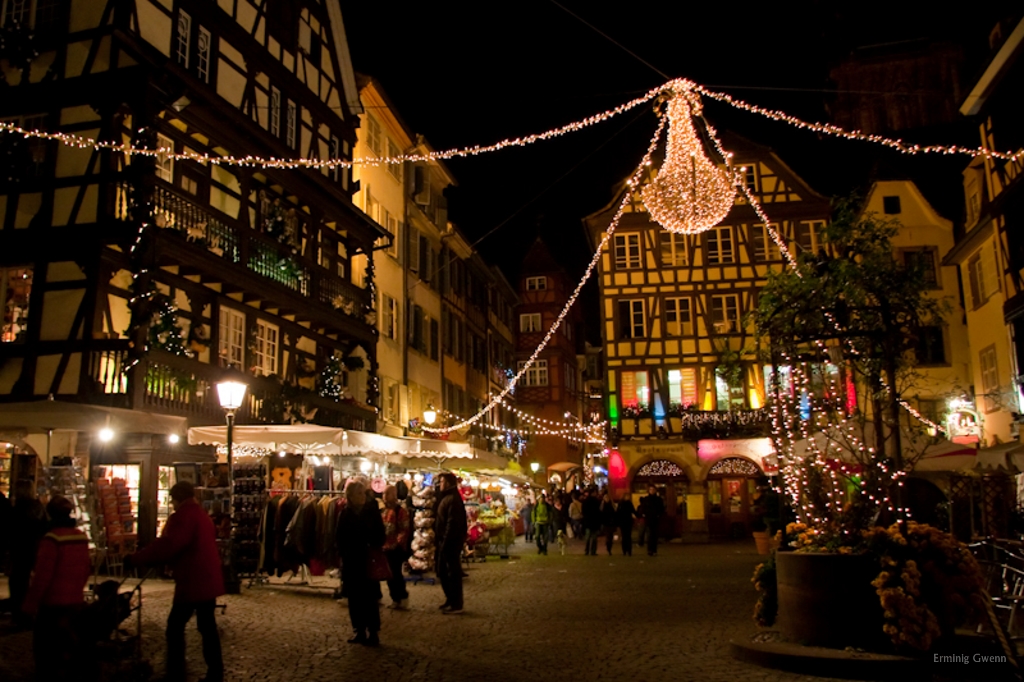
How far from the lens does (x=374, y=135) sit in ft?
100

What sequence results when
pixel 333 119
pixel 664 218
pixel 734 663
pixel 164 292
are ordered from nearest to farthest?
pixel 734 663 → pixel 664 218 → pixel 164 292 → pixel 333 119

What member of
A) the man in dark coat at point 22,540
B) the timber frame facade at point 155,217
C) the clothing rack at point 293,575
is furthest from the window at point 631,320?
the man in dark coat at point 22,540

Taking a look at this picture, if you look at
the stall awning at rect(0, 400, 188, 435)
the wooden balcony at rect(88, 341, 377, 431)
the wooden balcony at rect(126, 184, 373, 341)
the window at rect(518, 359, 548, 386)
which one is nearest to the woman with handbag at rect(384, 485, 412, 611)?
the stall awning at rect(0, 400, 188, 435)

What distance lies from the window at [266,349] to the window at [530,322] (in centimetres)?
3351

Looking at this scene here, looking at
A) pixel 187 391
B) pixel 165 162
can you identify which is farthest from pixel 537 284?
pixel 187 391

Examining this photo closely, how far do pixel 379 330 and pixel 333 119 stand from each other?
21.5ft

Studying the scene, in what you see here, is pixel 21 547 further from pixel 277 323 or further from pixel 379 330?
pixel 379 330

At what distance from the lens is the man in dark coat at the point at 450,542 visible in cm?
1296

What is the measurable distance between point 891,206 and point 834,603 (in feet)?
96.1

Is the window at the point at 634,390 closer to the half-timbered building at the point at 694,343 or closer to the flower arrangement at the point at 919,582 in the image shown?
the half-timbered building at the point at 694,343

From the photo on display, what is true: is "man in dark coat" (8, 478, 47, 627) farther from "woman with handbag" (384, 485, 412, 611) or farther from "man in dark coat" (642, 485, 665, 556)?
"man in dark coat" (642, 485, 665, 556)

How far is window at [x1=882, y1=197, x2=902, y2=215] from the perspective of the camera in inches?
1382

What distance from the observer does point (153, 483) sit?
17.8 m

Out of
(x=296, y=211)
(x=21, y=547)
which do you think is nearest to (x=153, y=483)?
(x=21, y=547)
